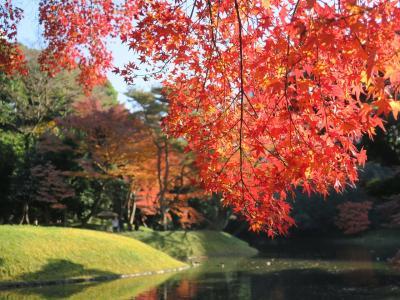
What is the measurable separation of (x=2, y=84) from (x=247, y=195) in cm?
2293

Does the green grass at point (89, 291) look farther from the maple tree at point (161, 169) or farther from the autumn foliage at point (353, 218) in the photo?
the autumn foliage at point (353, 218)

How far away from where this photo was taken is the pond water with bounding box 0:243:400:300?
13469 mm

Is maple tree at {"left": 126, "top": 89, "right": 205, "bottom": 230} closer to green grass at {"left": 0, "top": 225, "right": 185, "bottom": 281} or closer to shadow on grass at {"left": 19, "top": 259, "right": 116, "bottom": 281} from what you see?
green grass at {"left": 0, "top": 225, "right": 185, "bottom": 281}

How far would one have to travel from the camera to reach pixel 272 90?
14.7 ft

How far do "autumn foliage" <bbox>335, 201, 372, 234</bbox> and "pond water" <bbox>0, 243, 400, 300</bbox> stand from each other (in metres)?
19.6

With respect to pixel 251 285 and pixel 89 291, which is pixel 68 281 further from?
pixel 251 285

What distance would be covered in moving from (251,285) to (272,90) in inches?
479

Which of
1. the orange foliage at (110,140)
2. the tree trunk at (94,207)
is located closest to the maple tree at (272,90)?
the orange foliage at (110,140)

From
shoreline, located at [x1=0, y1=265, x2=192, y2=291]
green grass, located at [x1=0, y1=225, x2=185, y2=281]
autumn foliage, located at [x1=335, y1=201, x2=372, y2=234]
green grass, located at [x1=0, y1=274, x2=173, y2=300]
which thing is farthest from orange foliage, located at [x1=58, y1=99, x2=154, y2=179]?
autumn foliage, located at [x1=335, y1=201, x2=372, y2=234]

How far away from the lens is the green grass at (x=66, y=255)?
15.8 m

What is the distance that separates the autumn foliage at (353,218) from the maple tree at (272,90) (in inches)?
1426

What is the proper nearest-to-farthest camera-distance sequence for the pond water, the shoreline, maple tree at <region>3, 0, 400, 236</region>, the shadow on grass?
maple tree at <region>3, 0, 400, 236</region>, the pond water, the shoreline, the shadow on grass

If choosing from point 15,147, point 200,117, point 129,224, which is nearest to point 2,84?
point 15,147

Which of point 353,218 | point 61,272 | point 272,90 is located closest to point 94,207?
point 61,272
